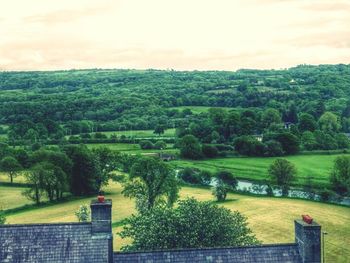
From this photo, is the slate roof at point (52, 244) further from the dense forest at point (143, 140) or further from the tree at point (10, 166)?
the tree at point (10, 166)

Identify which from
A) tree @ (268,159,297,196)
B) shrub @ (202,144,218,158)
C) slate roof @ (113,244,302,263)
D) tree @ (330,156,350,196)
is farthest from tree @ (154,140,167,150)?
slate roof @ (113,244,302,263)

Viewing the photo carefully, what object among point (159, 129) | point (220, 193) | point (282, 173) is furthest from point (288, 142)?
point (220, 193)

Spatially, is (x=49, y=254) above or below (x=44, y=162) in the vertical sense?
above

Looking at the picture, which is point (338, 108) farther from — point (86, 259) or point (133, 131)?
point (86, 259)

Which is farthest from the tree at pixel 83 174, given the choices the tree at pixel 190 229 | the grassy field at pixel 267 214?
the tree at pixel 190 229

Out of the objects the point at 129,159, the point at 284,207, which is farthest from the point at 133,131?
the point at 284,207

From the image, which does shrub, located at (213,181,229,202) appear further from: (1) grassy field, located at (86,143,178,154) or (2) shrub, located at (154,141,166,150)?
(2) shrub, located at (154,141,166,150)
